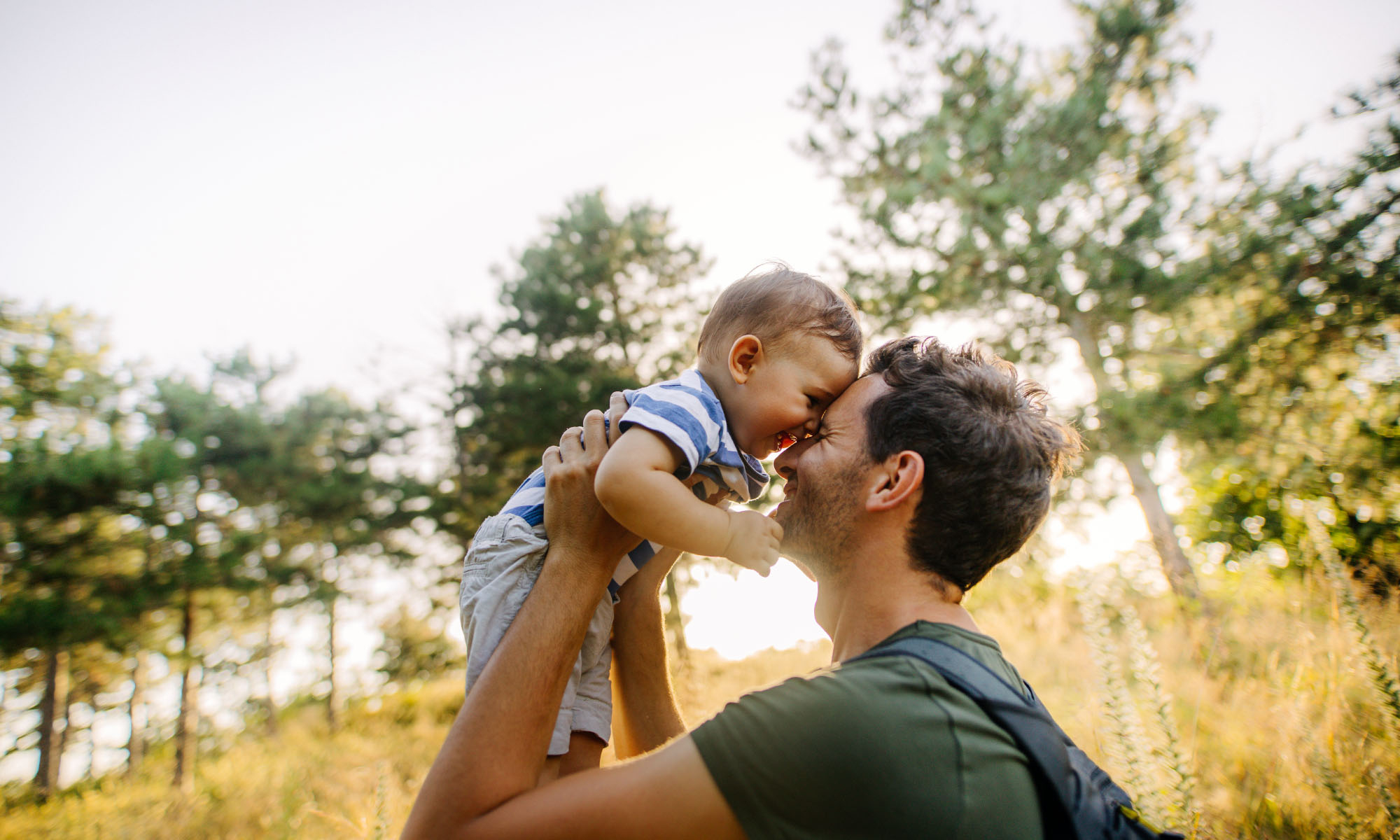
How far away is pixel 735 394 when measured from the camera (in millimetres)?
2076

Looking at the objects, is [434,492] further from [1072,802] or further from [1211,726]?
[1072,802]

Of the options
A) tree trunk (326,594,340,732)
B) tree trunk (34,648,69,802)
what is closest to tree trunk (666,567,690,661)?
tree trunk (326,594,340,732)

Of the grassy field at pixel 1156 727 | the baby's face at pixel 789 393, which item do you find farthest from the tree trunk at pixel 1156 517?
the baby's face at pixel 789 393

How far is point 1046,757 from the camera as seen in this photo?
3.90ft

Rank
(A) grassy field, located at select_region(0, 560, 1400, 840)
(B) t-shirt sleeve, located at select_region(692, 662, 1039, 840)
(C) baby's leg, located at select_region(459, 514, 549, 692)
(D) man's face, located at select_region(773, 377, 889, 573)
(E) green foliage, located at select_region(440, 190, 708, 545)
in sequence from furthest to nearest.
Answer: (E) green foliage, located at select_region(440, 190, 708, 545), (A) grassy field, located at select_region(0, 560, 1400, 840), (D) man's face, located at select_region(773, 377, 889, 573), (C) baby's leg, located at select_region(459, 514, 549, 692), (B) t-shirt sleeve, located at select_region(692, 662, 1039, 840)

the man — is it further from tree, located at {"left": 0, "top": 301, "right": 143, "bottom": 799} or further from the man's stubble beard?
tree, located at {"left": 0, "top": 301, "right": 143, "bottom": 799}

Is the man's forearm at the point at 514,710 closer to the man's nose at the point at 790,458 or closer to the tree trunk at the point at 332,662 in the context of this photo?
the man's nose at the point at 790,458

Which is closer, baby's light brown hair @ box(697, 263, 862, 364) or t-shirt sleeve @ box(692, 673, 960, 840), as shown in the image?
t-shirt sleeve @ box(692, 673, 960, 840)

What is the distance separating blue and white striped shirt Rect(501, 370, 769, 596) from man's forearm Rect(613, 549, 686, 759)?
5.1 inches

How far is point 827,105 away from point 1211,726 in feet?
35.6

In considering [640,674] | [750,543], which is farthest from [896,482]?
[640,674]

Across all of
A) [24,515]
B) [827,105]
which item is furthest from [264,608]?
[827,105]

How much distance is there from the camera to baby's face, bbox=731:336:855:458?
6.69ft

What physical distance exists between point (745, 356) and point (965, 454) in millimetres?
770
